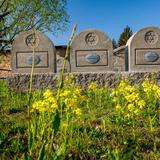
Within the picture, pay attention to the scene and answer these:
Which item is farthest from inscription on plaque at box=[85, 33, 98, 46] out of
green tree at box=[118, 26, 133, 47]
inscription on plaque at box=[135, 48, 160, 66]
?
green tree at box=[118, 26, 133, 47]

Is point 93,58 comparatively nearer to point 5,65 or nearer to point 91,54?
point 91,54

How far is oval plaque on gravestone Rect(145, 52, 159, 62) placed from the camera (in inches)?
465

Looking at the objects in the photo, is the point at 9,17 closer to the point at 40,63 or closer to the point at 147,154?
the point at 40,63

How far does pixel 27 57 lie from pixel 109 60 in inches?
103

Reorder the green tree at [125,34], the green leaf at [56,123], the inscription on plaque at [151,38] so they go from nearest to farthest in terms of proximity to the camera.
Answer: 1. the green leaf at [56,123]
2. the inscription on plaque at [151,38]
3. the green tree at [125,34]

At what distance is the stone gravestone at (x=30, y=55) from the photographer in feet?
38.2

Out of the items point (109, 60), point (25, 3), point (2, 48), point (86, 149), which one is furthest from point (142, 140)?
point (25, 3)

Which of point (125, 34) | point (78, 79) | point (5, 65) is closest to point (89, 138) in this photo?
point (78, 79)

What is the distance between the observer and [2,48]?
2112 cm

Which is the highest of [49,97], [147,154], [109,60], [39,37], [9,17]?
[9,17]

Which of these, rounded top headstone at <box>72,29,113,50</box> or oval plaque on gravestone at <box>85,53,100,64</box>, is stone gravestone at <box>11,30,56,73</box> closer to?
rounded top headstone at <box>72,29,113,50</box>

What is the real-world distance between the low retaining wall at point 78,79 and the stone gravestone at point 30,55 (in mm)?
386

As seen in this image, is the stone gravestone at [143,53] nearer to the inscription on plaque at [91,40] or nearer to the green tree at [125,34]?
the inscription on plaque at [91,40]

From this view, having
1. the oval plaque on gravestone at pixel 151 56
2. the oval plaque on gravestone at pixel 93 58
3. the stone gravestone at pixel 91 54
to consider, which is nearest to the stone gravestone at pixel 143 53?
the oval plaque on gravestone at pixel 151 56
